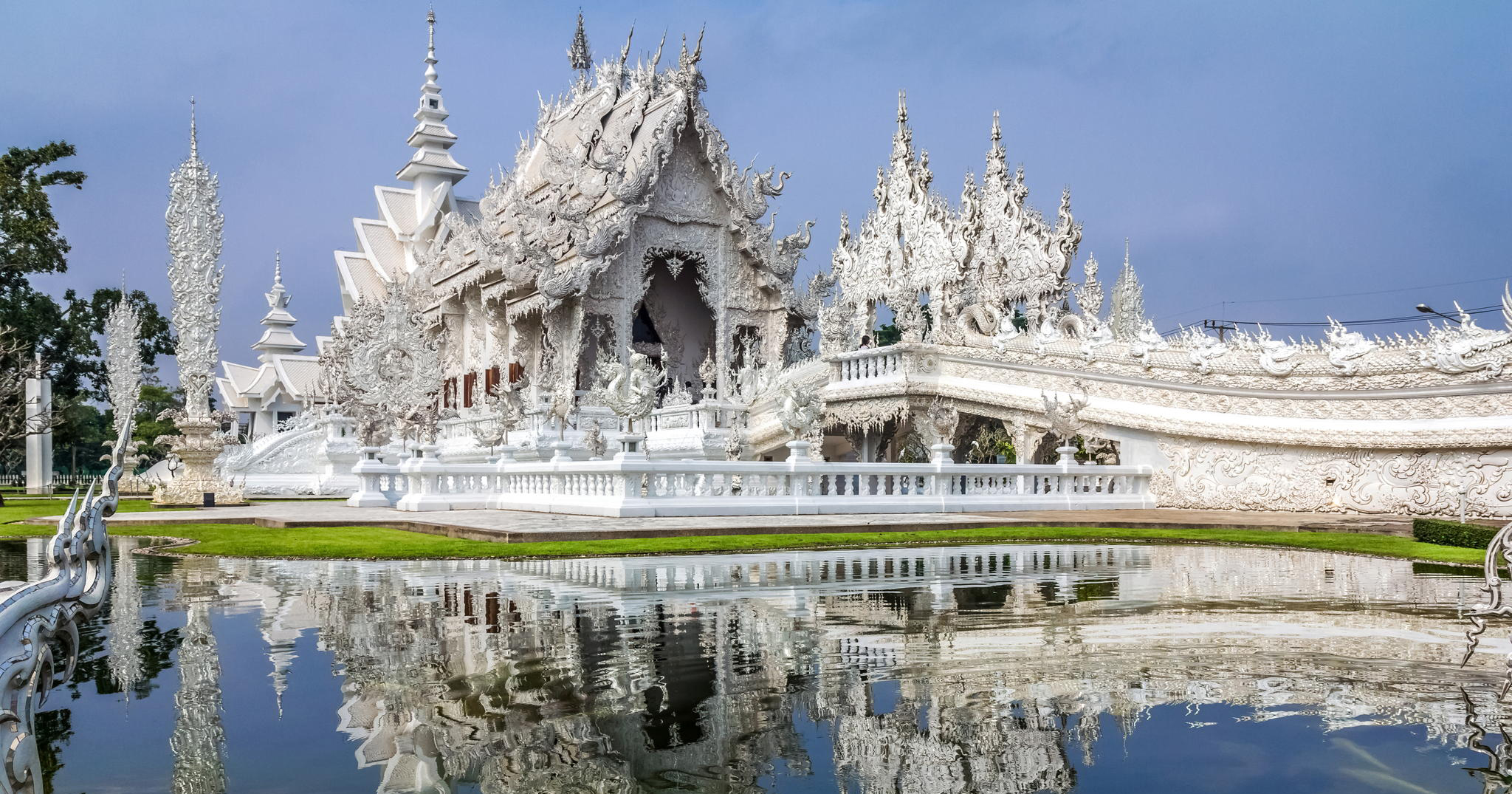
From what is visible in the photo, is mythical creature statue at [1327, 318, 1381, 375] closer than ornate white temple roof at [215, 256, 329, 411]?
Yes

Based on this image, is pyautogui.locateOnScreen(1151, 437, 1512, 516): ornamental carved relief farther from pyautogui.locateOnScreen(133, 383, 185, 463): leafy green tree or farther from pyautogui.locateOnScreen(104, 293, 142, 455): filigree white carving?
pyautogui.locateOnScreen(133, 383, 185, 463): leafy green tree

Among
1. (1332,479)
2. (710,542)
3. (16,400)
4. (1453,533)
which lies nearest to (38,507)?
(16,400)

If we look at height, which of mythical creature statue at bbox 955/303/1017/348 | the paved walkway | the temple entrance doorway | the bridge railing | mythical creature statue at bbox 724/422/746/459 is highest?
the temple entrance doorway

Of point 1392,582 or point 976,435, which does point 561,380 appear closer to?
point 976,435

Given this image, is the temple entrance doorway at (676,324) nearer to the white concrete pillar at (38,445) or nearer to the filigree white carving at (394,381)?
the filigree white carving at (394,381)

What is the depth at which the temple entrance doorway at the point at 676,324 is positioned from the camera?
29.1 metres

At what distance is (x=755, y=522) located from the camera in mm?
12984

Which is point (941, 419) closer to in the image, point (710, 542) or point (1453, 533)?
point (1453, 533)

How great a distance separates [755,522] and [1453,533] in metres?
6.75

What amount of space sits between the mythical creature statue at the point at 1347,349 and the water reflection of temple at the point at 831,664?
7.14 meters

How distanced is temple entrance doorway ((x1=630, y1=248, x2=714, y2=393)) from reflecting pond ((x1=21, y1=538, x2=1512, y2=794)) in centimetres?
2113

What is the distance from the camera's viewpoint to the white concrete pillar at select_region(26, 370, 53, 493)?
90.5 ft

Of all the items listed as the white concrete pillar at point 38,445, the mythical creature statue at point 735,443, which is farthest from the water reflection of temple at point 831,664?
the white concrete pillar at point 38,445

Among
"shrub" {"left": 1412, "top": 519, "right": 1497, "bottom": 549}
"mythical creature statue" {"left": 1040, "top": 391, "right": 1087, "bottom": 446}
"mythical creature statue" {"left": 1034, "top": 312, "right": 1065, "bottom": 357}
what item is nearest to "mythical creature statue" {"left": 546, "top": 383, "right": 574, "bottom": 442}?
"mythical creature statue" {"left": 1034, "top": 312, "right": 1065, "bottom": 357}
